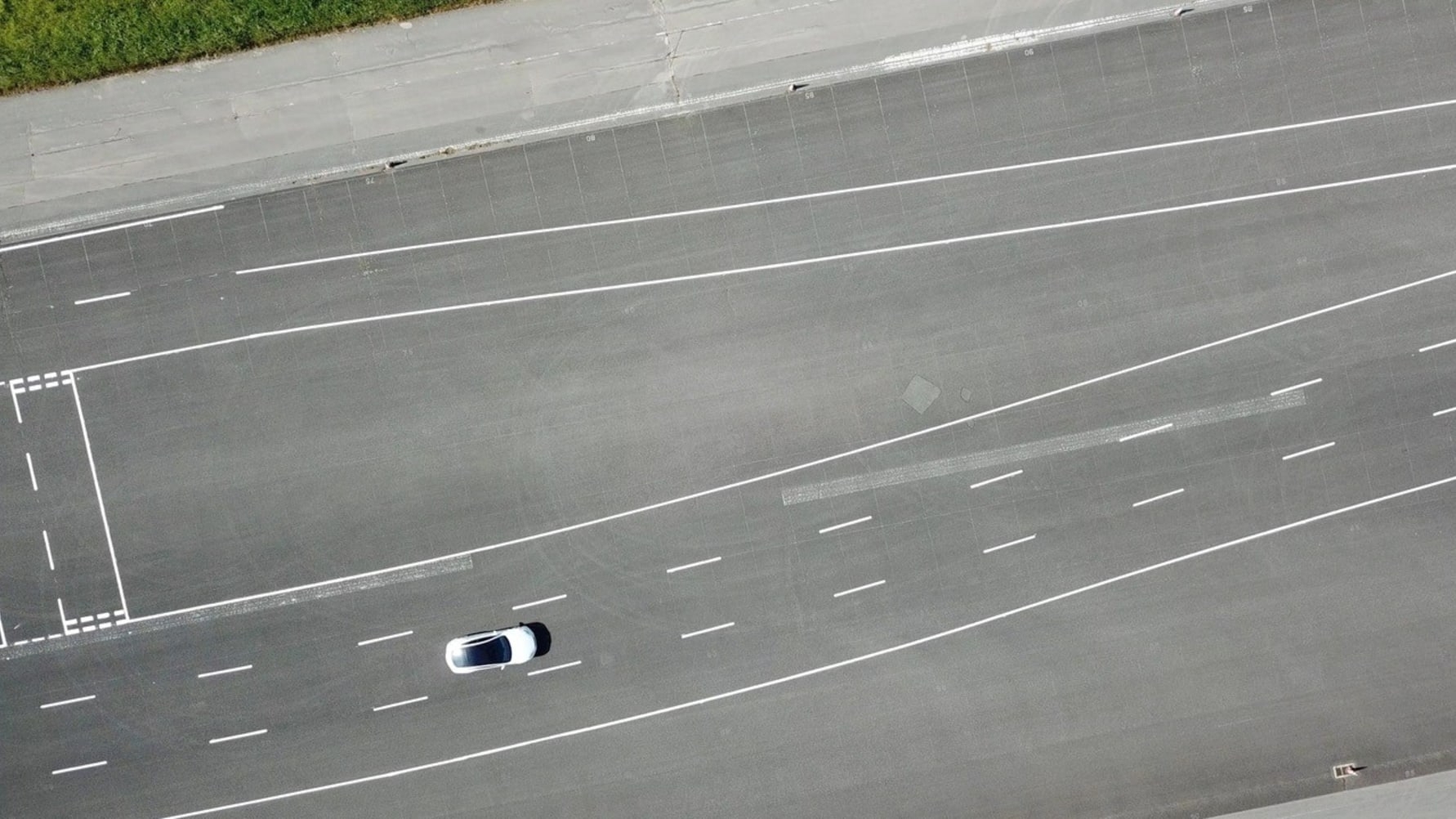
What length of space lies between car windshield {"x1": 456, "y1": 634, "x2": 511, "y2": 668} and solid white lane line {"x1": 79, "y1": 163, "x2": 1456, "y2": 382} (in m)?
5.75

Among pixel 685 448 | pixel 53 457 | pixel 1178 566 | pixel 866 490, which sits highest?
pixel 53 457

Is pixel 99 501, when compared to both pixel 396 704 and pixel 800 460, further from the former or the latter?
pixel 800 460

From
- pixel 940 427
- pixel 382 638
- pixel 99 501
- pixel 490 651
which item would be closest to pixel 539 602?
pixel 490 651

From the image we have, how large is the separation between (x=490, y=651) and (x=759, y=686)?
468cm

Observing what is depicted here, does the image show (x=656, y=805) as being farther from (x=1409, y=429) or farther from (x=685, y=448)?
(x=1409, y=429)

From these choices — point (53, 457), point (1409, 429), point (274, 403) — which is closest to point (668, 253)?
point (274, 403)

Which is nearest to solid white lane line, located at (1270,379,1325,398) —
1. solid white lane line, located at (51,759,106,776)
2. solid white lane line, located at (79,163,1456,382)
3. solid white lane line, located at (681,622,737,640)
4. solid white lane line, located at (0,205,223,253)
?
solid white lane line, located at (79,163,1456,382)

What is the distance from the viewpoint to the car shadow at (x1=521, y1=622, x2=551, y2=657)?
16734 millimetres

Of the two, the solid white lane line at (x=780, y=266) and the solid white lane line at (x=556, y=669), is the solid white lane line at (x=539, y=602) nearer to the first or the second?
the solid white lane line at (x=556, y=669)

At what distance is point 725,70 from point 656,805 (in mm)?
12851

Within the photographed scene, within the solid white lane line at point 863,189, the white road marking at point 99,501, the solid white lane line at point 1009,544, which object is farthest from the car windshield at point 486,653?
the solid white lane line at point 1009,544

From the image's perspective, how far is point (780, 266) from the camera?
16781 mm

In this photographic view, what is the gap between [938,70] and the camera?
16812 mm

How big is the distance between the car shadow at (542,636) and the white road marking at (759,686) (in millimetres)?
1436
